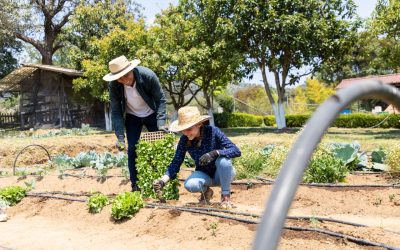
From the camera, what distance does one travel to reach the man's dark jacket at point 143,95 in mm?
5145

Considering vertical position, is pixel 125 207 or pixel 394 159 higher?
pixel 394 159

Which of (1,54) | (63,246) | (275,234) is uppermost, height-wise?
(1,54)

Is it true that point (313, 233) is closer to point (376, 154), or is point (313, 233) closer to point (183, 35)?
point (376, 154)

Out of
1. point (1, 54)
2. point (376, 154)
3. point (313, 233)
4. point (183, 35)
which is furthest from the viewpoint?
point (1, 54)

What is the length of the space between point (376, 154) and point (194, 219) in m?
3.88

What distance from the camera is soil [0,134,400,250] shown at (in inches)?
138

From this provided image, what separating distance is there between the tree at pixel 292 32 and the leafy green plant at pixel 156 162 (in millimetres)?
12255

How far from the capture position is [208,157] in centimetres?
432

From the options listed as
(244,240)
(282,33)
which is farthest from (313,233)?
(282,33)

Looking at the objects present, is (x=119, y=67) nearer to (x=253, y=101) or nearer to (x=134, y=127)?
(x=134, y=127)

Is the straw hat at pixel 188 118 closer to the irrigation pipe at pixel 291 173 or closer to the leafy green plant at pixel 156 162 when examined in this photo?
the leafy green plant at pixel 156 162

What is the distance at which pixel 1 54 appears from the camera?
1173 inches

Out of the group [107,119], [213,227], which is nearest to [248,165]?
[213,227]

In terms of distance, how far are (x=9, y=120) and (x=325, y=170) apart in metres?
26.1
